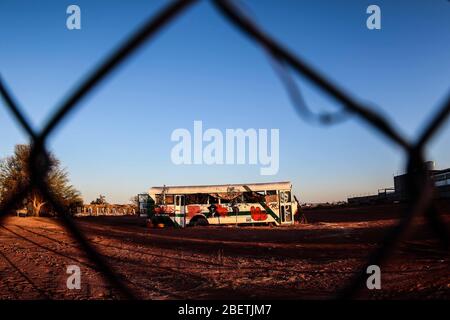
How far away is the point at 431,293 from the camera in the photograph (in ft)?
16.2

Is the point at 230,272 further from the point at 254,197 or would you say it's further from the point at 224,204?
the point at 224,204

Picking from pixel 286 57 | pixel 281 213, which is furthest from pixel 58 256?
pixel 281 213

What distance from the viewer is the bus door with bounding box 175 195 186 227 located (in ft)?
72.2

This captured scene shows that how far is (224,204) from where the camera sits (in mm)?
21859

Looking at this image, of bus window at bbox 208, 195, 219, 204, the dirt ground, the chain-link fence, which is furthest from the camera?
bus window at bbox 208, 195, 219, 204

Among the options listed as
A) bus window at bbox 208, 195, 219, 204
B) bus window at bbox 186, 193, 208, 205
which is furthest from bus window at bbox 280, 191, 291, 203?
bus window at bbox 186, 193, 208, 205

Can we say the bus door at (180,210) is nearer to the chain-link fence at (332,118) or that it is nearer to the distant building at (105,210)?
the chain-link fence at (332,118)

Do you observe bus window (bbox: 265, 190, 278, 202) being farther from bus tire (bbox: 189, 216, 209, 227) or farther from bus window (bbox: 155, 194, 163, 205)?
bus window (bbox: 155, 194, 163, 205)

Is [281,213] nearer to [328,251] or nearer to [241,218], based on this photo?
[241,218]

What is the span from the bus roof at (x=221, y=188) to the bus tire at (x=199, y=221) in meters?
1.67

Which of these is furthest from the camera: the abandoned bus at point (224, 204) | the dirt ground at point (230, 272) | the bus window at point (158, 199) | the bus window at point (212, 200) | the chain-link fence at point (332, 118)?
the bus window at point (158, 199)

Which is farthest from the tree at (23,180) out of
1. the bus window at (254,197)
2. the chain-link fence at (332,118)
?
the chain-link fence at (332,118)

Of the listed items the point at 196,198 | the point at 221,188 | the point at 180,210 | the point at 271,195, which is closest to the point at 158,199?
the point at 180,210

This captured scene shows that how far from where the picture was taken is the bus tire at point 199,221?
21.9 meters
